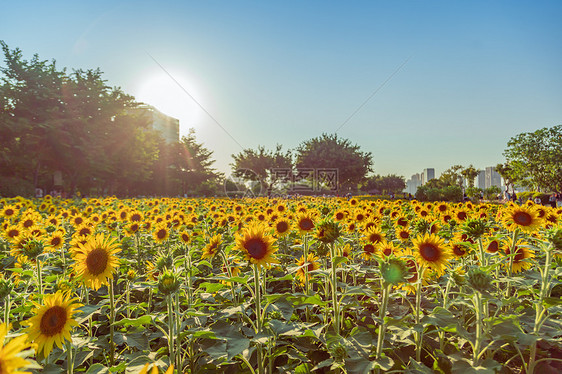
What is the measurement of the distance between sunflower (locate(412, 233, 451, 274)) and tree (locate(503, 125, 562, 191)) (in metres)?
39.3

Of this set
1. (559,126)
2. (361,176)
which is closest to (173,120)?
(361,176)

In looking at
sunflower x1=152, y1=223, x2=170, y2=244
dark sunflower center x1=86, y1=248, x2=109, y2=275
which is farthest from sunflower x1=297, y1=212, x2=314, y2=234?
sunflower x1=152, y1=223, x2=170, y2=244

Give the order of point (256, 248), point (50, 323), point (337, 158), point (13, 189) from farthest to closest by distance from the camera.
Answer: point (337, 158)
point (13, 189)
point (256, 248)
point (50, 323)

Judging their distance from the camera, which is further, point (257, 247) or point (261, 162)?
point (261, 162)

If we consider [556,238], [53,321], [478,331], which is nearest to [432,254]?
[478,331]

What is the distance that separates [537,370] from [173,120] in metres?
135

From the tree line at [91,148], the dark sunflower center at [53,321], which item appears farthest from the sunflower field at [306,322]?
the tree line at [91,148]

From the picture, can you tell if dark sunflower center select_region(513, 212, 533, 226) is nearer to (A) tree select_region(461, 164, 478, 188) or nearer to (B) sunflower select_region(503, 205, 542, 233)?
(B) sunflower select_region(503, 205, 542, 233)

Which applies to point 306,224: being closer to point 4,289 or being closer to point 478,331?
point 478,331

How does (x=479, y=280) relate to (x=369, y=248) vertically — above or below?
above

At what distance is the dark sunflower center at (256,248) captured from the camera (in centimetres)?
268

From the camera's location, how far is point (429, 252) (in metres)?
2.76

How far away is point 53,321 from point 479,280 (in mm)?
2744

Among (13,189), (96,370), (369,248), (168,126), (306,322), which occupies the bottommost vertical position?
(306,322)
